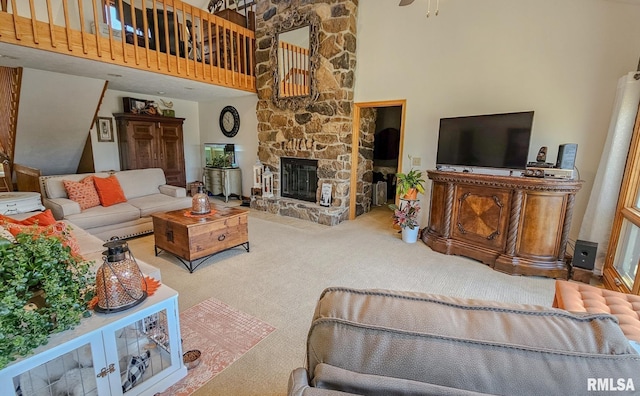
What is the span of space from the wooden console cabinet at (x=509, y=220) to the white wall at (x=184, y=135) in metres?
6.01

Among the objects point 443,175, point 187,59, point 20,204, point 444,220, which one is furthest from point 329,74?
point 20,204

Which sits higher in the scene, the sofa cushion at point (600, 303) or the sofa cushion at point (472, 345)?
the sofa cushion at point (472, 345)

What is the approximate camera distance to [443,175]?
3535 millimetres

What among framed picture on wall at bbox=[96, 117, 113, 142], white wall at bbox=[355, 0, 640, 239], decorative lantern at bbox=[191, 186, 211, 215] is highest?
white wall at bbox=[355, 0, 640, 239]

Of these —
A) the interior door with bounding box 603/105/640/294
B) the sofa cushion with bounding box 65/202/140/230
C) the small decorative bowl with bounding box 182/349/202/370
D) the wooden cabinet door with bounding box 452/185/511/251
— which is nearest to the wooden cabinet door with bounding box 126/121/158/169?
the sofa cushion with bounding box 65/202/140/230

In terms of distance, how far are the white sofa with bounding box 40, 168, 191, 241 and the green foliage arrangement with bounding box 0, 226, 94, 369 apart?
2.62m

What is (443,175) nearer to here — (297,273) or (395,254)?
(395,254)

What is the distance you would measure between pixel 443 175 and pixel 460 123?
2.23ft

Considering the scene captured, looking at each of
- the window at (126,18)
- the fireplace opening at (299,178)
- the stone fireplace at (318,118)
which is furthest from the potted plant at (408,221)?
the window at (126,18)

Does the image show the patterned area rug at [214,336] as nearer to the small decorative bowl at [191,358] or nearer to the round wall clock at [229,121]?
the small decorative bowl at [191,358]

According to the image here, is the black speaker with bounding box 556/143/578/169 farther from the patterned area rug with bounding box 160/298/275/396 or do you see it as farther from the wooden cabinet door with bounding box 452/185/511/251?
the patterned area rug with bounding box 160/298/275/396

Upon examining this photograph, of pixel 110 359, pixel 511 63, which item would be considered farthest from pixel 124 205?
pixel 511 63

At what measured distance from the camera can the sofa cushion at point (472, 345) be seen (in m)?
0.58

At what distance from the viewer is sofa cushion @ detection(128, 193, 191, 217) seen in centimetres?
396
